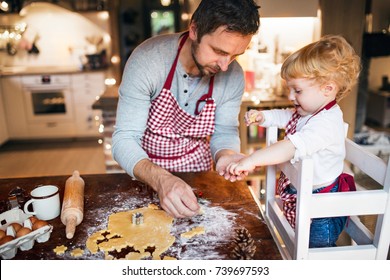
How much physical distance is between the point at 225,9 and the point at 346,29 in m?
1.88

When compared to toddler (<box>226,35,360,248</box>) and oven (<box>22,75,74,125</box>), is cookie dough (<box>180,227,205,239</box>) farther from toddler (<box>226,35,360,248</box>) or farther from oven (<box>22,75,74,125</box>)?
oven (<box>22,75,74,125</box>)

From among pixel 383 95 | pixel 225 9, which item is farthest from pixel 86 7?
pixel 225 9

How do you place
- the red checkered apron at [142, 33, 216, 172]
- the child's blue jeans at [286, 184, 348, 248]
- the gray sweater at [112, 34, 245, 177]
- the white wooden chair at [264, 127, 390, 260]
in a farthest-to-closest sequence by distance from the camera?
1. the red checkered apron at [142, 33, 216, 172]
2. the gray sweater at [112, 34, 245, 177]
3. the child's blue jeans at [286, 184, 348, 248]
4. the white wooden chair at [264, 127, 390, 260]

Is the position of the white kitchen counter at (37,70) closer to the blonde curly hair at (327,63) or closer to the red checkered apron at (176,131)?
the red checkered apron at (176,131)

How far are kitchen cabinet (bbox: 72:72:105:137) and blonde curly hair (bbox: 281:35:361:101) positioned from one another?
3.53 meters

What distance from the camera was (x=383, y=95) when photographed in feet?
14.3

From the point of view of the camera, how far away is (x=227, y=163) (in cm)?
120

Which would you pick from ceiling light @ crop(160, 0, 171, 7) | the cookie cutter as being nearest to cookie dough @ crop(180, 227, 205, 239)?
the cookie cutter

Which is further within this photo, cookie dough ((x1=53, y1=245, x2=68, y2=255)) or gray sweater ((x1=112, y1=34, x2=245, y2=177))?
gray sweater ((x1=112, y1=34, x2=245, y2=177))

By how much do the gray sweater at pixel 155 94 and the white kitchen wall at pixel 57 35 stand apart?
3550 mm

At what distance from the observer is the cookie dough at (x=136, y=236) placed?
3.02 feet

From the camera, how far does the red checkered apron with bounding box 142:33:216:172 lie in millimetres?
1362

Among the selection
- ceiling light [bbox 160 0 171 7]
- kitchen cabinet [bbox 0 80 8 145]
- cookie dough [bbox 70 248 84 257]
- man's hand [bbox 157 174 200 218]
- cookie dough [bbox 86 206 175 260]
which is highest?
ceiling light [bbox 160 0 171 7]

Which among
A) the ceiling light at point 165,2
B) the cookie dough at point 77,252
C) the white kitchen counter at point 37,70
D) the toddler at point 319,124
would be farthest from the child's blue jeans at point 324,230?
the ceiling light at point 165,2
